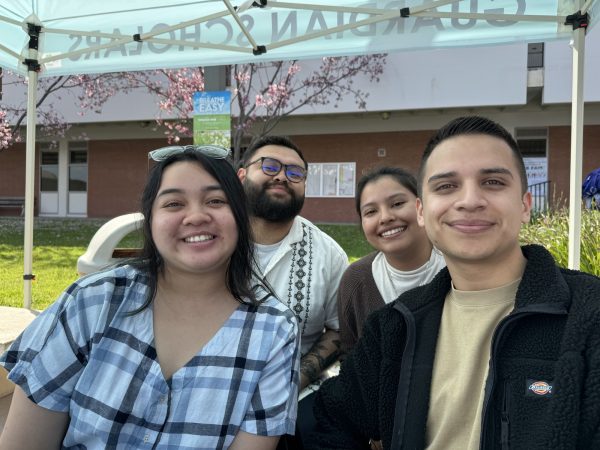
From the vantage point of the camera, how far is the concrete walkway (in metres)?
3.13

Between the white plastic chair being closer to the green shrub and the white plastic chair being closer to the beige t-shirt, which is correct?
the beige t-shirt

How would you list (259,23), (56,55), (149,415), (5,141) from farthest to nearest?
(5,141)
(56,55)
(259,23)
(149,415)

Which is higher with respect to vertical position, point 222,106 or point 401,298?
point 222,106

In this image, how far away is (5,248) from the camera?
35.6ft

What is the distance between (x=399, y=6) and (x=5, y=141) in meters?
12.9

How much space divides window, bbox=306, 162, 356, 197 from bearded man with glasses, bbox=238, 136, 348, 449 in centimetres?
1391

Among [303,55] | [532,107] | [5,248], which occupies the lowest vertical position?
[5,248]

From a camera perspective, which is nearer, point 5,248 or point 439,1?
point 439,1

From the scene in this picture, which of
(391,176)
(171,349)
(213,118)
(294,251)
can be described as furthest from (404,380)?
(213,118)

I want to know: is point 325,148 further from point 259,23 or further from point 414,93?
point 259,23

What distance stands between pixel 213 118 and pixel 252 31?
7.05 ft

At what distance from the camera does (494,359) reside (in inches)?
55.0

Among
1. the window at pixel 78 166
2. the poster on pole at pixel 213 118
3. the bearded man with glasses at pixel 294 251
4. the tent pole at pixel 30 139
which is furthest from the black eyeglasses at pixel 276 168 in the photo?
the window at pixel 78 166

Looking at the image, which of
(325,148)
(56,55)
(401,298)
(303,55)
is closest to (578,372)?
(401,298)
